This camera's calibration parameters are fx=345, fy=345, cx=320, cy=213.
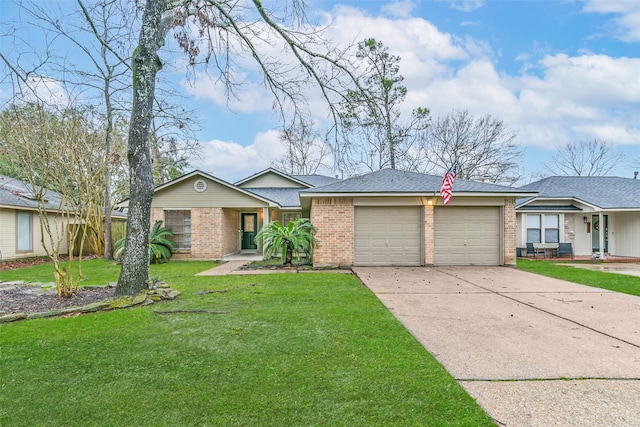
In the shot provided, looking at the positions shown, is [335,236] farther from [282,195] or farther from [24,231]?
[24,231]

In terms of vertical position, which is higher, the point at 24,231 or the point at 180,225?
the point at 180,225

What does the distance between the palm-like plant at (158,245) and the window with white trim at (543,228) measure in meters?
16.2

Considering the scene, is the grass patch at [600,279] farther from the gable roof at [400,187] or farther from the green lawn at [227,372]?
the green lawn at [227,372]

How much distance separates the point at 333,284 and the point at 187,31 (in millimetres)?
6856

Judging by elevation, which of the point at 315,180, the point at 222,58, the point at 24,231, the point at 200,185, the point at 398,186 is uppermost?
the point at 222,58

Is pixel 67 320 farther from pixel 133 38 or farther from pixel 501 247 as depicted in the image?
pixel 501 247

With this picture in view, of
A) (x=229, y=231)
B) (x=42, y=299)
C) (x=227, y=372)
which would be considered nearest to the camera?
(x=227, y=372)

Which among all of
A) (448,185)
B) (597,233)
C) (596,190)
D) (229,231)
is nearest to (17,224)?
(229,231)

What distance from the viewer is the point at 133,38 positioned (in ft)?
26.0

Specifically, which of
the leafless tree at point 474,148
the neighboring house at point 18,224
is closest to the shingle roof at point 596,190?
the leafless tree at point 474,148

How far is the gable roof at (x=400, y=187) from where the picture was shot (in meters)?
11.1

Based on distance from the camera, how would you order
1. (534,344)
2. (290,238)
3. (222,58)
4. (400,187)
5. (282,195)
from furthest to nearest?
1. (282,195)
2. (400,187)
3. (290,238)
4. (222,58)
5. (534,344)

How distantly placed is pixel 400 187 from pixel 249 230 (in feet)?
31.8

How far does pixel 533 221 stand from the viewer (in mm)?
16016
